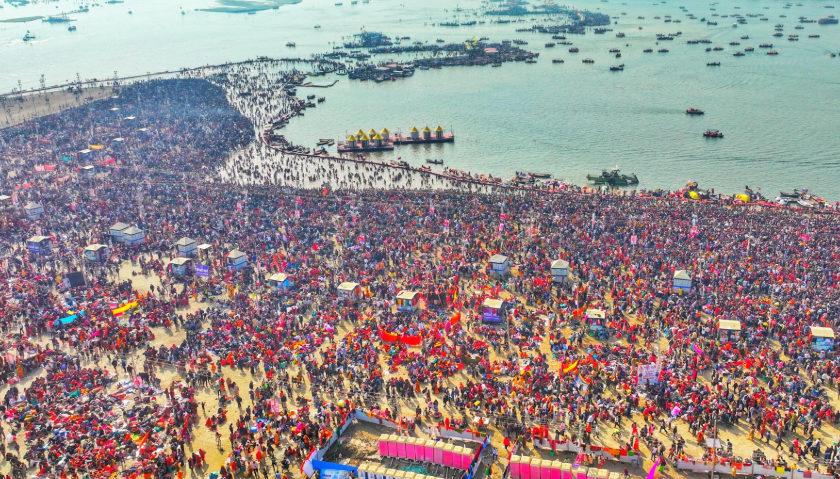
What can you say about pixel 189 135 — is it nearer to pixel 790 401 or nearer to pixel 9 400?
pixel 9 400

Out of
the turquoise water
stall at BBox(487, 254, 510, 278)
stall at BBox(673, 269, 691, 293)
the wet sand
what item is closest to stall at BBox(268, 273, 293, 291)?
stall at BBox(487, 254, 510, 278)

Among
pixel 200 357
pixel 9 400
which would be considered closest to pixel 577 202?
pixel 200 357

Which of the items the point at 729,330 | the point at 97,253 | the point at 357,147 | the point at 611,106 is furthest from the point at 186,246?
the point at 611,106

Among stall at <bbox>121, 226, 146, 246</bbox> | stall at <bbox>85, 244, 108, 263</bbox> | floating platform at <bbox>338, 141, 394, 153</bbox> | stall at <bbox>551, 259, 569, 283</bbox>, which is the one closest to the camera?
stall at <bbox>551, 259, 569, 283</bbox>

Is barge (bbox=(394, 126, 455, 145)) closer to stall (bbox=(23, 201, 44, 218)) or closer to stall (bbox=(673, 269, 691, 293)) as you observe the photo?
stall (bbox=(23, 201, 44, 218))

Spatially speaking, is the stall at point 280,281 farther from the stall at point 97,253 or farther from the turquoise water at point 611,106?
the turquoise water at point 611,106

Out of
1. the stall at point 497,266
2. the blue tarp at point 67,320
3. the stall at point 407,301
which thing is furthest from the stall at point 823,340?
the blue tarp at point 67,320

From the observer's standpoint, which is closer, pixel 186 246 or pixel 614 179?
pixel 186 246

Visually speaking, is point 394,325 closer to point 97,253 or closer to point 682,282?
point 682,282
